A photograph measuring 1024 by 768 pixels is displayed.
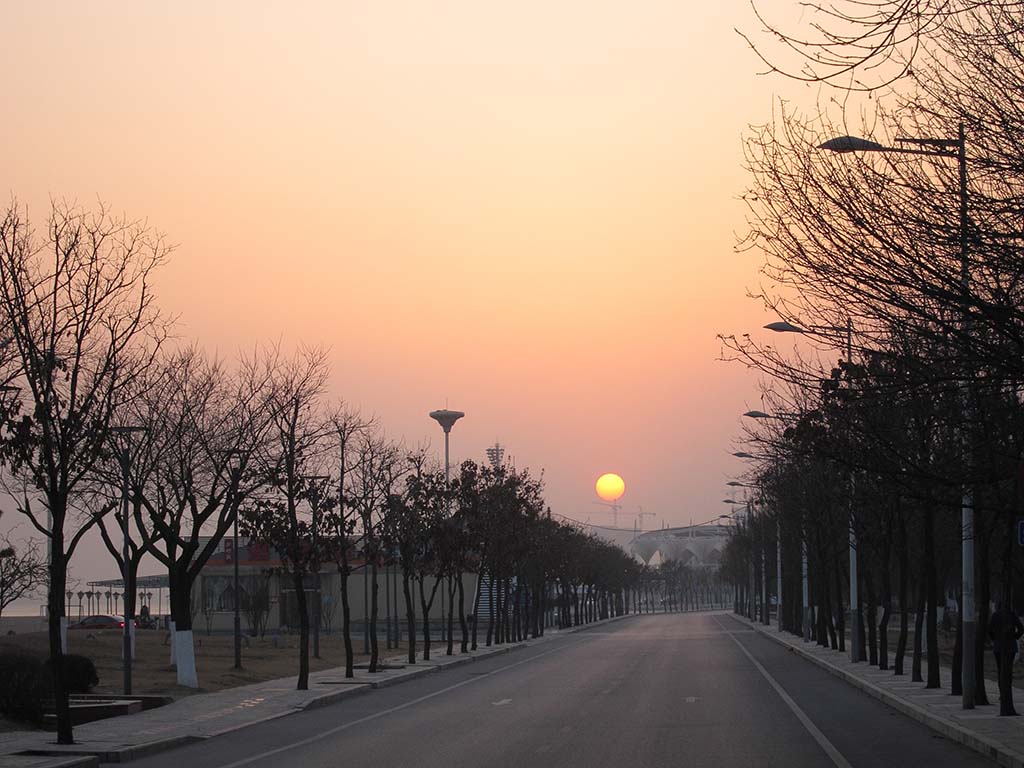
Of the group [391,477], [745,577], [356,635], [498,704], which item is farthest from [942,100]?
[745,577]

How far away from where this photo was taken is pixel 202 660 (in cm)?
4862

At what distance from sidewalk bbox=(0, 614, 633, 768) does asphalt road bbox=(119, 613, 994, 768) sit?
526mm

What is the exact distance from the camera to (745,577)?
413 feet

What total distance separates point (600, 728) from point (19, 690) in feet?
32.8

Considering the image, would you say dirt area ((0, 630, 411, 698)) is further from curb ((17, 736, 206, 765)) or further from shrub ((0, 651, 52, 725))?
curb ((17, 736, 206, 765))

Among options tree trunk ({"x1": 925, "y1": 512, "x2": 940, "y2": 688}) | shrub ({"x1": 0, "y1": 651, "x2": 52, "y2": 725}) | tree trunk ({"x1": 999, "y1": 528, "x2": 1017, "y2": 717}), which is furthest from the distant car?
tree trunk ({"x1": 999, "y1": 528, "x2": 1017, "y2": 717})

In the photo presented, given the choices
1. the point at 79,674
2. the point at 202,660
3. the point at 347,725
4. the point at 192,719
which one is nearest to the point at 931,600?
the point at 347,725

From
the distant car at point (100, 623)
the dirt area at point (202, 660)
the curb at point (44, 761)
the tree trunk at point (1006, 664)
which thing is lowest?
the distant car at point (100, 623)

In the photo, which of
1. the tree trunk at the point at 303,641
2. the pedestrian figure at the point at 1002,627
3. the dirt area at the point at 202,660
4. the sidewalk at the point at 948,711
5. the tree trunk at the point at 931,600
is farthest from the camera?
the dirt area at the point at 202,660

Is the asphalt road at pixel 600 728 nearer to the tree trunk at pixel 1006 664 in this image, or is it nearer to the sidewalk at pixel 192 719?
the sidewalk at pixel 192 719

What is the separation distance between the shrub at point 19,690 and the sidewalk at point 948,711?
15042mm

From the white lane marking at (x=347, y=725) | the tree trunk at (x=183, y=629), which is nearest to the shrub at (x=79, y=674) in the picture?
the tree trunk at (x=183, y=629)

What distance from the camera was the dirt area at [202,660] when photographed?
3691 cm

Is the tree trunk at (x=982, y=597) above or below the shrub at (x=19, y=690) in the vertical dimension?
above
